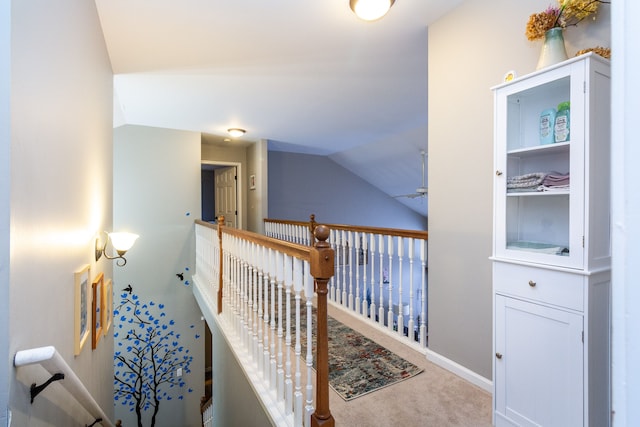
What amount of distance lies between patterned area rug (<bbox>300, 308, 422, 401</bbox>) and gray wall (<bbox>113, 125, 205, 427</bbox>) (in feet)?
10.6

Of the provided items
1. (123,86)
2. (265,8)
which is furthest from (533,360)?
(123,86)

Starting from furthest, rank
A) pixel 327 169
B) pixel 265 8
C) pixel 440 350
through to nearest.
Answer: pixel 327 169 < pixel 440 350 < pixel 265 8

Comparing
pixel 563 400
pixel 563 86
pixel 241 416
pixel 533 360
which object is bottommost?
pixel 241 416

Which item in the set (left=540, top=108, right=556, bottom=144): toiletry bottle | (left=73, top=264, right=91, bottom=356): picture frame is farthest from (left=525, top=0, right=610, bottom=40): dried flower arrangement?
(left=73, top=264, right=91, bottom=356): picture frame

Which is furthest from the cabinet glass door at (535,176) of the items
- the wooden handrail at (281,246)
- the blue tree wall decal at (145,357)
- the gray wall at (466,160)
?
the blue tree wall decal at (145,357)

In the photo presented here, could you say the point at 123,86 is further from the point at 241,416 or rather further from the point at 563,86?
the point at 563,86

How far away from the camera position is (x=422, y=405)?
5.83 feet

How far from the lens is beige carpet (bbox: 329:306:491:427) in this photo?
1649 mm

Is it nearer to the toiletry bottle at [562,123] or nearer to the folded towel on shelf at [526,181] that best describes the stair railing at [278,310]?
the folded towel on shelf at [526,181]

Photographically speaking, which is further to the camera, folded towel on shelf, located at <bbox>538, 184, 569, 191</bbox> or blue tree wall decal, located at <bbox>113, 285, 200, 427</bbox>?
blue tree wall decal, located at <bbox>113, 285, 200, 427</bbox>

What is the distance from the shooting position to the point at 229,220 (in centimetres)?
624

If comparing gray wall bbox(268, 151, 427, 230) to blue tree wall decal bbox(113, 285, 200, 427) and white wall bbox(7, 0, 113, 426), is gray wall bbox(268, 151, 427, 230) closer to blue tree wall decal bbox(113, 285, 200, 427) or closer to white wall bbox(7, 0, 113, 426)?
blue tree wall decal bbox(113, 285, 200, 427)

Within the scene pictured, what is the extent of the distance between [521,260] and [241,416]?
2.15 meters

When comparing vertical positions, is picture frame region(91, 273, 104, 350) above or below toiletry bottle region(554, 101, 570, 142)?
below
